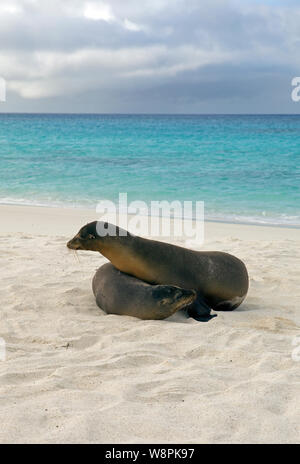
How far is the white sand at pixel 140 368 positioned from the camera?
2.91 m

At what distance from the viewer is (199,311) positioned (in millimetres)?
4887

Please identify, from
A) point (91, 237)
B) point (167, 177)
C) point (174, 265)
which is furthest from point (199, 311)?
point (167, 177)

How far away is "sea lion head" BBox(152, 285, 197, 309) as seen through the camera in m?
4.79

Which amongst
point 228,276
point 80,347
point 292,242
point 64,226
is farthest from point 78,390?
point 64,226

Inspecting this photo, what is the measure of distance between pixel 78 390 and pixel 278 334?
1.85 m

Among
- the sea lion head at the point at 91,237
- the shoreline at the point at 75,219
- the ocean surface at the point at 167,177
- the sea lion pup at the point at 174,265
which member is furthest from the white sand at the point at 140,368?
the ocean surface at the point at 167,177

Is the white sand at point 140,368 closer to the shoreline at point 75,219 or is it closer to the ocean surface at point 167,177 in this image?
the shoreline at point 75,219

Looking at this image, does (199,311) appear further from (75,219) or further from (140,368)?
(75,219)

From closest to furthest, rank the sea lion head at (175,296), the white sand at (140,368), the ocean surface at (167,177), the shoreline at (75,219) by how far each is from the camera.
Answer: the white sand at (140,368), the sea lion head at (175,296), the shoreline at (75,219), the ocean surface at (167,177)

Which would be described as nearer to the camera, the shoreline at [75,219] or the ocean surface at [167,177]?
the shoreline at [75,219]

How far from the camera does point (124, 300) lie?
4898mm

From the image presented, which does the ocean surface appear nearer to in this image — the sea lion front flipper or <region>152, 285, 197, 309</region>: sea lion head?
the sea lion front flipper

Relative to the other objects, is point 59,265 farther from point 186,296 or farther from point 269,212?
point 269,212

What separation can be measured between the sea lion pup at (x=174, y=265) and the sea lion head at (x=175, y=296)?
149 millimetres
